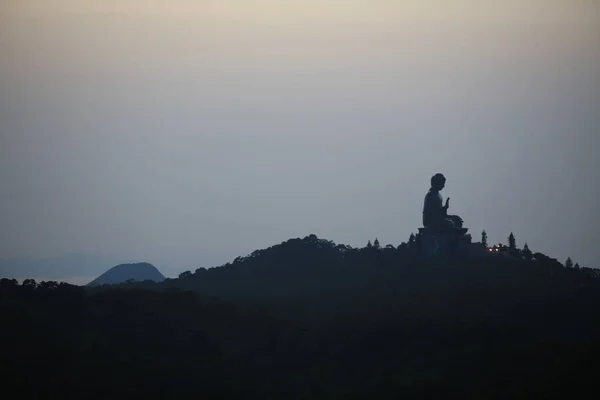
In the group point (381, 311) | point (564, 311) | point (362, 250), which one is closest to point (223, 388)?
point (381, 311)

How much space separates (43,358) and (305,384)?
56.6 ft

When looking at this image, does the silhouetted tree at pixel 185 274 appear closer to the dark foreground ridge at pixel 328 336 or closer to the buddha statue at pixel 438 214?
the dark foreground ridge at pixel 328 336

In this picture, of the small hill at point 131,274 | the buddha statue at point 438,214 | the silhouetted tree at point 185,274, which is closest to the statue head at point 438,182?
the buddha statue at point 438,214

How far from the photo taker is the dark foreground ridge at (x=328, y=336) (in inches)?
3440

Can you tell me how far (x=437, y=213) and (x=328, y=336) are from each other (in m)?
27.7

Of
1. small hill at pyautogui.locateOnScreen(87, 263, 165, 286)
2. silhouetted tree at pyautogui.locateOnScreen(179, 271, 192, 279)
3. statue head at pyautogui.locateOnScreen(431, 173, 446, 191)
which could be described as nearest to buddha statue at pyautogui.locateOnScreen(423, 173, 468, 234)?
statue head at pyautogui.locateOnScreen(431, 173, 446, 191)

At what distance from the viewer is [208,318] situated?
101812 millimetres

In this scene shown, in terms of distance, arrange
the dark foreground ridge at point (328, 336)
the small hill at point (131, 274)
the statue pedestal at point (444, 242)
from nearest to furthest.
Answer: the dark foreground ridge at point (328, 336) → the statue pedestal at point (444, 242) → the small hill at point (131, 274)

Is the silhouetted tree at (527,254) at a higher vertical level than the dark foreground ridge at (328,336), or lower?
higher

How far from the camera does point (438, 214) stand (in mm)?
122500

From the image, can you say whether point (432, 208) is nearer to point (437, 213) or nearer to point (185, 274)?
point (437, 213)

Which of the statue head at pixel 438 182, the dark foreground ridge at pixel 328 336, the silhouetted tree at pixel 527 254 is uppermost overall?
the statue head at pixel 438 182

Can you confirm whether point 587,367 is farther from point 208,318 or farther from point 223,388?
point 208,318

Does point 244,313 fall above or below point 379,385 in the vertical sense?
above
